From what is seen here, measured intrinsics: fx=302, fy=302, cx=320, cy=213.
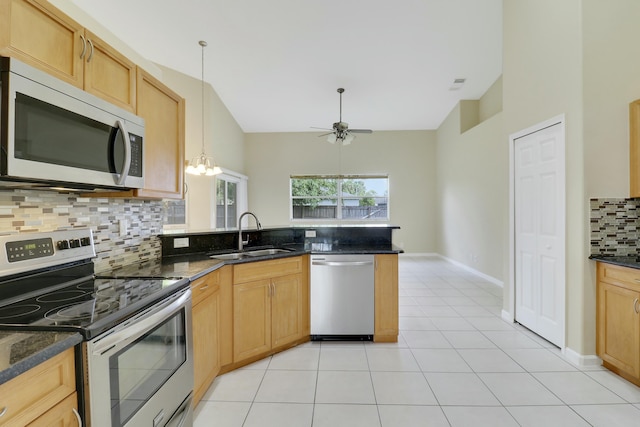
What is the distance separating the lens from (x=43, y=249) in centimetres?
143

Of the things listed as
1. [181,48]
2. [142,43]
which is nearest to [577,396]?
[181,48]

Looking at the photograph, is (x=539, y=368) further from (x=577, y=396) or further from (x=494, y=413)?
(x=494, y=413)

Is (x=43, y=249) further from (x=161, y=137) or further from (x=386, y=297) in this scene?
(x=386, y=297)

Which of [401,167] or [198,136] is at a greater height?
[198,136]

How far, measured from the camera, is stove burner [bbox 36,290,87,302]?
1.32 meters

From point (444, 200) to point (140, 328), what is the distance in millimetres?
6957

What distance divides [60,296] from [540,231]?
3.65 metres

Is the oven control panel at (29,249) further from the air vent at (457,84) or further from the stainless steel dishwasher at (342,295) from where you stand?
the air vent at (457,84)

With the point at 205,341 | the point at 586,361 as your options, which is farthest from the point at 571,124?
the point at 205,341

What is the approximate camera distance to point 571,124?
97.0 inches

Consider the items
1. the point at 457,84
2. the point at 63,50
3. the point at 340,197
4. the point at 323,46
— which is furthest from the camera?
the point at 340,197

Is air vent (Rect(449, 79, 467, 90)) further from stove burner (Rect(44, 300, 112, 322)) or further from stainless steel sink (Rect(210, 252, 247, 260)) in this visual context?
stove burner (Rect(44, 300, 112, 322))

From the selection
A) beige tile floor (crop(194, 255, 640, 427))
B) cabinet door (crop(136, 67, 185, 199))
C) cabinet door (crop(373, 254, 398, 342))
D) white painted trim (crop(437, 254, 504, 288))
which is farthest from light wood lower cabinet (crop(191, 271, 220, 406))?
white painted trim (crop(437, 254, 504, 288))

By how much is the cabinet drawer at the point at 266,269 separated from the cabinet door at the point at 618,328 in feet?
7.91
